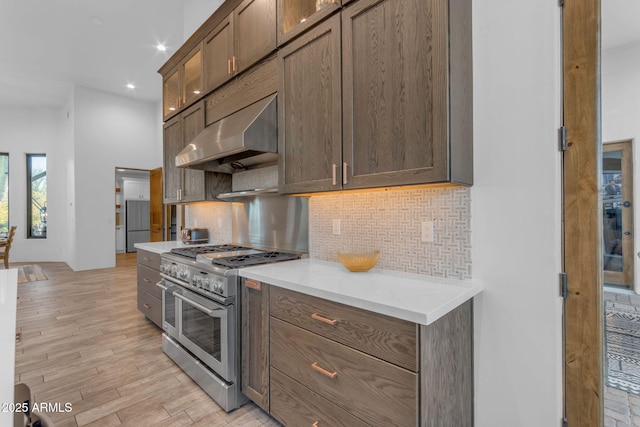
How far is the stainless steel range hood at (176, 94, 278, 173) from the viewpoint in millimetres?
2062

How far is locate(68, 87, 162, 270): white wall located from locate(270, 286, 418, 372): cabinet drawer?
6.58 m

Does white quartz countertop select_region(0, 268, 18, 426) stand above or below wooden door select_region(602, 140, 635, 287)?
below

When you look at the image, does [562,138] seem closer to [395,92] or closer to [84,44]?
[395,92]

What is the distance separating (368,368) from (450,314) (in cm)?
41

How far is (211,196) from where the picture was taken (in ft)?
10.3

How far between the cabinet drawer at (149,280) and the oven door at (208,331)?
834mm

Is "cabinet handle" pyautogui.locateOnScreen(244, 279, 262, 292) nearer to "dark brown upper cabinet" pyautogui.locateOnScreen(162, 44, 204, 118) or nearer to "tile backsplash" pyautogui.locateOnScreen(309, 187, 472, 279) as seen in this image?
"tile backsplash" pyautogui.locateOnScreen(309, 187, 472, 279)

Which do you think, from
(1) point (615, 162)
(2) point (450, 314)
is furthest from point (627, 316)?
(2) point (450, 314)

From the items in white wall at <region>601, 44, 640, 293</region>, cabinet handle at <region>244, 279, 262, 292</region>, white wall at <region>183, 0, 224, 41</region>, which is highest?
white wall at <region>183, 0, 224, 41</region>

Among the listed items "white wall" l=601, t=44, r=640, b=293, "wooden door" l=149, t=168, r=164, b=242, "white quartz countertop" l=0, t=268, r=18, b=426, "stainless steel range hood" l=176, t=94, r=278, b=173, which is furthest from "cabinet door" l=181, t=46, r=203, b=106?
"wooden door" l=149, t=168, r=164, b=242

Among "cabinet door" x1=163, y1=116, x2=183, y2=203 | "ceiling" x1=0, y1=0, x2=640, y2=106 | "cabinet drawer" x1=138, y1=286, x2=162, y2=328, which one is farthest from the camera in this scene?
"ceiling" x1=0, y1=0, x2=640, y2=106

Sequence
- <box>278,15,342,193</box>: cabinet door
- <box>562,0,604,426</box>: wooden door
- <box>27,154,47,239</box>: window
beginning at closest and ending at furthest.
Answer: <box>562,0,604,426</box>: wooden door
<box>278,15,342,193</box>: cabinet door
<box>27,154,47,239</box>: window

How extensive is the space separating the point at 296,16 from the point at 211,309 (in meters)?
2.06

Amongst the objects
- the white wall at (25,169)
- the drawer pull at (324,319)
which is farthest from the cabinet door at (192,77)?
the white wall at (25,169)
